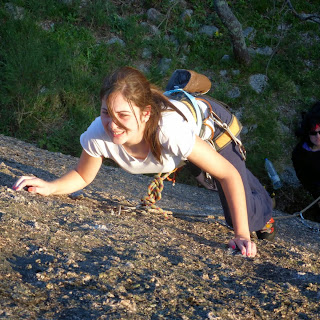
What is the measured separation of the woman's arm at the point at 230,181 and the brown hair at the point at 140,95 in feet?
0.65

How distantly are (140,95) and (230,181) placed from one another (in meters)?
0.65

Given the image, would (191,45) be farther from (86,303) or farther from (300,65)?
Result: (86,303)

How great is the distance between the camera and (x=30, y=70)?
5.59 meters

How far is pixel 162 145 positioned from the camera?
7.38ft

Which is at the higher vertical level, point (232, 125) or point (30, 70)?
point (232, 125)

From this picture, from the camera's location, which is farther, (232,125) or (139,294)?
(232,125)

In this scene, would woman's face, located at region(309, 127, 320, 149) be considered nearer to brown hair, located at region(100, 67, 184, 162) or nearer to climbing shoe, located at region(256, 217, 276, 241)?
climbing shoe, located at region(256, 217, 276, 241)

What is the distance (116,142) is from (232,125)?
842 mm

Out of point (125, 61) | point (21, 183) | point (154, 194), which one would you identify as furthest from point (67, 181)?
point (125, 61)

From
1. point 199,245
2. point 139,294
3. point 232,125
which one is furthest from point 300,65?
point 139,294

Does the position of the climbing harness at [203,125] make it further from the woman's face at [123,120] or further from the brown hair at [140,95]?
the woman's face at [123,120]

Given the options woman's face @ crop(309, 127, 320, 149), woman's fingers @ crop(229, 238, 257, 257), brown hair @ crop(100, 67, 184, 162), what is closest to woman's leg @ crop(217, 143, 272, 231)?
woman's fingers @ crop(229, 238, 257, 257)

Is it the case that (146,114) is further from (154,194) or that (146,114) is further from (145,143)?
(154,194)

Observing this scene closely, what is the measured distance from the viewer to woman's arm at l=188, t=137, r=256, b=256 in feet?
7.50
